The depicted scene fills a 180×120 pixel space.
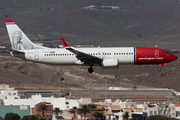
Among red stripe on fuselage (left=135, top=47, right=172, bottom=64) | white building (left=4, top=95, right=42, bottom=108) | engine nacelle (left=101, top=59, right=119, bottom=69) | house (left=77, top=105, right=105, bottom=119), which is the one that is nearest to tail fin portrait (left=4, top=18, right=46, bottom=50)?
engine nacelle (left=101, top=59, right=119, bottom=69)

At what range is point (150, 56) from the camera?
231 feet

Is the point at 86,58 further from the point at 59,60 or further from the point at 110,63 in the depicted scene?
the point at 59,60

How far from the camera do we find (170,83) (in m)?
170

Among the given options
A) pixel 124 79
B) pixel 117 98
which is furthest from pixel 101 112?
pixel 124 79

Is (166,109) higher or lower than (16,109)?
higher

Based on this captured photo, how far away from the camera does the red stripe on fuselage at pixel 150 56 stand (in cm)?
7044

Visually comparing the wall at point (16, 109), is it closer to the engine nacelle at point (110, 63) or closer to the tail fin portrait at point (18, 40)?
the tail fin portrait at point (18, 40)

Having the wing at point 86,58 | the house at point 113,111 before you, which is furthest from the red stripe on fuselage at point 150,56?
the house at point 113,111

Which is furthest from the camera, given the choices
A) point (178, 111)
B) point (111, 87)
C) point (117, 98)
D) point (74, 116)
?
point (111, 87)

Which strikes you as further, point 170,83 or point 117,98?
point 170,83

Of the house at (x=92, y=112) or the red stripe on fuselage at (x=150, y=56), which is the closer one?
the red stripe on fuselage at (x=150, y=56)

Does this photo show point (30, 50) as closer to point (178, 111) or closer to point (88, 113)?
point (88, 113)

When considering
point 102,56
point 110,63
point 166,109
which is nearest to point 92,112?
point 166,109

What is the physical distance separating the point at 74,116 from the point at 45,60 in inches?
1630
